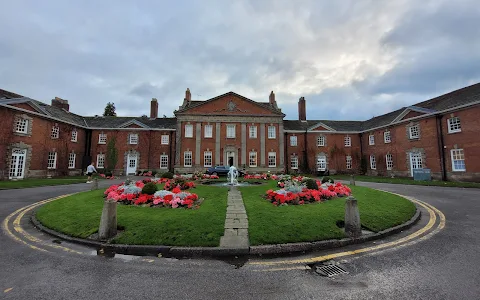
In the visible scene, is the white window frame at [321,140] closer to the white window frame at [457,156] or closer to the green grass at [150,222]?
the white window frame at [457,156]

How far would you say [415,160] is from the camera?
26266mm

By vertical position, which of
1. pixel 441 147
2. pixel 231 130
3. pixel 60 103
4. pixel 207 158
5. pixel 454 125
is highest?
pixel 60 103

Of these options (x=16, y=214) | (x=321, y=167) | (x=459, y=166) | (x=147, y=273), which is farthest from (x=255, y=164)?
(x=147, y=273)

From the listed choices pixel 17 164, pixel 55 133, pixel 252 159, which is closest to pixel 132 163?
pixel 55 133

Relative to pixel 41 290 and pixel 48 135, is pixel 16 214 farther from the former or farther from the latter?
pixel 48 135

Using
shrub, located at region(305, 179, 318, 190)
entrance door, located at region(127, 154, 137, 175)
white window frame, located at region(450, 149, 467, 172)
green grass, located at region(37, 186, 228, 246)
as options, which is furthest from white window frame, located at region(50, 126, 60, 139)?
white window frame, located at region(450, 149, 467, 172)

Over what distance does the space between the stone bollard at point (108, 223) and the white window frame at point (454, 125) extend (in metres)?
30.3

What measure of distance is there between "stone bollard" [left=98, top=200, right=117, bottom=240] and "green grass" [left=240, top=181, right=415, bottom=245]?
365cm

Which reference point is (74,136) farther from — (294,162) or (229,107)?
(294,162)

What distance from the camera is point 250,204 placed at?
8.83 meters

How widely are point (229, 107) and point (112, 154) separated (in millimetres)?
19541

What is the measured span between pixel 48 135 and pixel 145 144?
38.1 ft

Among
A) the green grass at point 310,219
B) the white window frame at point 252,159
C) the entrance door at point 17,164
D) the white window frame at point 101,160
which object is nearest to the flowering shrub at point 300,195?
the green grass at point 310,219

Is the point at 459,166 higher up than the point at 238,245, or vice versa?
the point at 459,166
